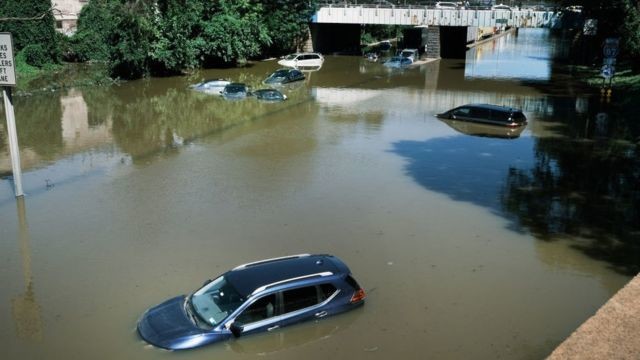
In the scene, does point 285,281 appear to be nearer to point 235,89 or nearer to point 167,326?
point 167,326

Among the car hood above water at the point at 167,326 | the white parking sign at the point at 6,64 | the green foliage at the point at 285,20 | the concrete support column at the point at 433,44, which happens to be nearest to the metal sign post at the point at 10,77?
the white parking sign at the point at 6,64

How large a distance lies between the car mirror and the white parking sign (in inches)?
487

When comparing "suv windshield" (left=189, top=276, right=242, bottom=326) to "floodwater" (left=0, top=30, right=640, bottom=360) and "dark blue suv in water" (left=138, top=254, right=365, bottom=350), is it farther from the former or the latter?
"floodwater" (left=0, top=30, right=640, bottom=360)

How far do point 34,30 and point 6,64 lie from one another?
3300 centimetres

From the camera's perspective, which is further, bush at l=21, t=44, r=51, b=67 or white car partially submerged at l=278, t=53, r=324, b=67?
white car partially submerged at l=278, t=53, r=324, b=67

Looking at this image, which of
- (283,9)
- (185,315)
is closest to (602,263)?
(185,315)

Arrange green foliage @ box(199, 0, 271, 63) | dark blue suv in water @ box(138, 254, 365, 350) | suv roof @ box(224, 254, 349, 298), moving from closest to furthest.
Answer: dark blue suv in water @ box(138, 254, 365, 350) → suv roof @ box(224, 254, 349, 298) → green foliage @ box(199, 0, 271, 63)

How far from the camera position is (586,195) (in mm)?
19500

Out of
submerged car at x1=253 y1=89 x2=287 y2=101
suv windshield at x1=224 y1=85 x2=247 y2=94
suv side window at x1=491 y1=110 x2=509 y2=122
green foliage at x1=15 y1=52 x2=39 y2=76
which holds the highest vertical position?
green foliage at x1=15 y1=52 x2=39 y2=76

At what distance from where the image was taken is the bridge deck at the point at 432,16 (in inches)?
2315

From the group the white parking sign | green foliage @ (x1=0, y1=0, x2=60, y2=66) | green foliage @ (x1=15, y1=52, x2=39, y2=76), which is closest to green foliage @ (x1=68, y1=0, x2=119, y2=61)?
green foliage @ (x1=0, y1=0, x2=60, y2=66)

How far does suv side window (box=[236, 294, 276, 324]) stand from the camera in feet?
35.3

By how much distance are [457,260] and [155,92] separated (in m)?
30.1

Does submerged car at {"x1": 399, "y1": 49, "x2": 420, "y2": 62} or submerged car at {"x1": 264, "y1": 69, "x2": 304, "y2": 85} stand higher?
submerged car at {"x1": 399, "y1": 49, "x2": 420, "y2": 62}
